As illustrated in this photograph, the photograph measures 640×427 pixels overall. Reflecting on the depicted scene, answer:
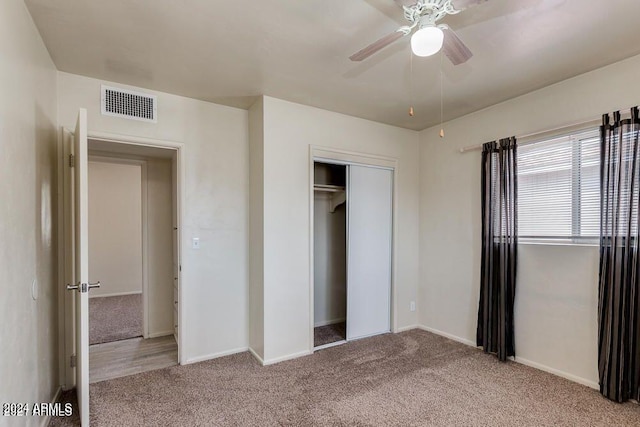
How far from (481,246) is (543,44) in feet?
6.16

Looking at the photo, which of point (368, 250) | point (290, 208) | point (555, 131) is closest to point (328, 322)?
point (368, 250)

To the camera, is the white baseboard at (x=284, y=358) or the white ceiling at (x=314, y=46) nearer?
the white ceiling at (x=314, y=46)

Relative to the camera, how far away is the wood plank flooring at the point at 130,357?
9.56ft

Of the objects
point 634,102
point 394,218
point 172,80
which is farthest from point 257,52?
point 634,102

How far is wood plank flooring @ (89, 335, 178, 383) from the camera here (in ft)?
9.56

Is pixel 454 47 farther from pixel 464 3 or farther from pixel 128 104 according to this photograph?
pixel 128 104

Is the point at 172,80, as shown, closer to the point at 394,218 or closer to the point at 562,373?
the point at 394,218

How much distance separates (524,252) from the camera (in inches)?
120

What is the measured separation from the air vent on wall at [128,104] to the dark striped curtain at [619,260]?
365cm

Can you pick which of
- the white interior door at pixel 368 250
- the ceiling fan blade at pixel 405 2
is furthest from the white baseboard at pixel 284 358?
the ceiling fan blade at pixel 405 2

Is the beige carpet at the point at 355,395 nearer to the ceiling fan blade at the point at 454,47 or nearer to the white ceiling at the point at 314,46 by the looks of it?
the ceiling fan blade at the point at 454,47

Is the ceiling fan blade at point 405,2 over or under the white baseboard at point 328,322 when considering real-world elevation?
over

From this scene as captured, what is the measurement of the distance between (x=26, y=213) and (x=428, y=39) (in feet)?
7.49

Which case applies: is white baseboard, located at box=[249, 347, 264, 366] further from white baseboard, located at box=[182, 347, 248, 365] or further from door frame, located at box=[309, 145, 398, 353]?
door frame, located at box=[309, 145, 398, 353]
